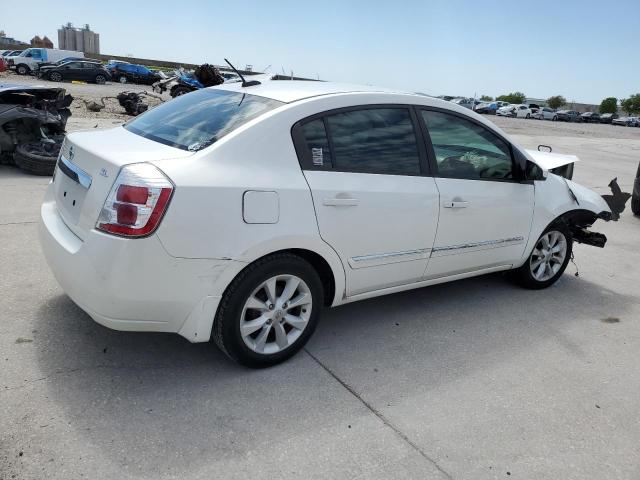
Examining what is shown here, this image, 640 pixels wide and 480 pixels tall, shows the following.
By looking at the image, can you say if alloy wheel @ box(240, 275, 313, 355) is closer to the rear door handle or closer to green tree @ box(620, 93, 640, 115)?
the rear door handle

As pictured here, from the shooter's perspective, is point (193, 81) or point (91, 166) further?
point (193, 81)

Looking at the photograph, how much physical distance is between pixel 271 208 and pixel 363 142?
0.87m

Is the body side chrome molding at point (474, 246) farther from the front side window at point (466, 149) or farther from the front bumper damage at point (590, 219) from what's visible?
the front bumper damage at point (590, 219)

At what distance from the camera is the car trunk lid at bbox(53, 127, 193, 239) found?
276 cm

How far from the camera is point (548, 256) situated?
16.0ft

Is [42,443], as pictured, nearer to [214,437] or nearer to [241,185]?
[214,437]

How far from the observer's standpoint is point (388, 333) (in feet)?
Result: 12.6

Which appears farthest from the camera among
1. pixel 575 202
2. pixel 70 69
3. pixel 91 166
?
pixel 70 69

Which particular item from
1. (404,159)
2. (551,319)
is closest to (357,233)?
(404,159)

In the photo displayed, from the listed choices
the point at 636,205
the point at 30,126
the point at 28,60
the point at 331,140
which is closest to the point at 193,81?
the point at 30,126

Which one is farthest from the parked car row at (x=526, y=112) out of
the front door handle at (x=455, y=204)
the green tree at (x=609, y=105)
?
the front door handle at (x=455, y=204)

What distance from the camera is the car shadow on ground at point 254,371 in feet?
8.49

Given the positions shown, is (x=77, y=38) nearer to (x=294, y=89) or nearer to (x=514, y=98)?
(x=514, y=98)

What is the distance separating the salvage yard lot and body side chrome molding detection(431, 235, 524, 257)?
0.56 meters
